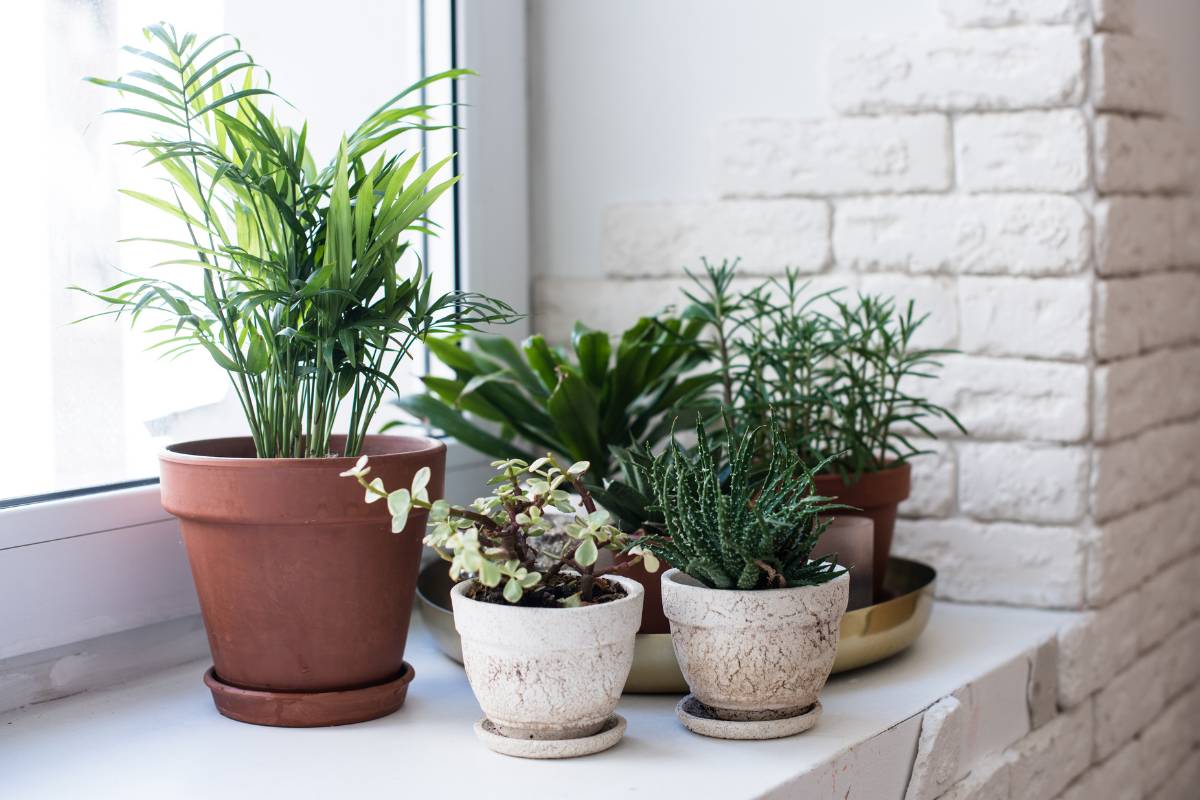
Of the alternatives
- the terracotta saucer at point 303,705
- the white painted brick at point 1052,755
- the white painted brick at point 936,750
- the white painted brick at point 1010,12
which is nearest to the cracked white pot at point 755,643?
the white painted brick at point 936,750

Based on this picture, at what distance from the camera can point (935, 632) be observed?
3.95 feet

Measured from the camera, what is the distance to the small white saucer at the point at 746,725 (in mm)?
869

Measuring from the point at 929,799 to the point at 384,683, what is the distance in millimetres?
456

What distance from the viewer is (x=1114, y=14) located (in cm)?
125

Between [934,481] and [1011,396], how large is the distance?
0.41 feet

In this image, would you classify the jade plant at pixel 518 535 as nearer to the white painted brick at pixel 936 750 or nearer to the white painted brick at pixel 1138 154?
the white painted brick at pixel 936 750

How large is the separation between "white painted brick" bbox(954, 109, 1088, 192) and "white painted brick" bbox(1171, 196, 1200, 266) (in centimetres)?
25

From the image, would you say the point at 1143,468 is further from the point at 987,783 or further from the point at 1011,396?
the point at 987,783

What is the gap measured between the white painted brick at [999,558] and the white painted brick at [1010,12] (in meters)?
0.53

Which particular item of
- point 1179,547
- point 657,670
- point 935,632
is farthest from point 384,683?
point 1179,547

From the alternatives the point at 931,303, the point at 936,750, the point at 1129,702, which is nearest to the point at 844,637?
the point at 936,750

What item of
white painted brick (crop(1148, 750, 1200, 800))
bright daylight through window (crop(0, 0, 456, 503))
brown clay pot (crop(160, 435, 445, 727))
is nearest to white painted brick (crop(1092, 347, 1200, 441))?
white painted brick (crop(1148, 750, 1200, 800))

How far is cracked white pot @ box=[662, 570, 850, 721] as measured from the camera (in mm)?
838

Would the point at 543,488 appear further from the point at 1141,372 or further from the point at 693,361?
the point at 1141,372
